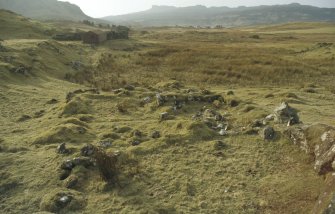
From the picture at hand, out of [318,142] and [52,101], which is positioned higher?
[318,142]

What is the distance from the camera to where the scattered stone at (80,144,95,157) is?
1600 cm

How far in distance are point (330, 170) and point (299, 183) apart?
115 cm

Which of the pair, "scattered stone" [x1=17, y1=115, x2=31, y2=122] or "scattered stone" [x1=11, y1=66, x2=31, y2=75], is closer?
"scattered stone" [x1=17, y1=115, x2=31, y2=122]

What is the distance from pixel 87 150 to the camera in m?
16.1

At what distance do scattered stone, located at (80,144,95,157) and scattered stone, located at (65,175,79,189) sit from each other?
1.82 meters

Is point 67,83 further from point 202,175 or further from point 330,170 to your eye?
point 330,170

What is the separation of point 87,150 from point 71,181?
7.31 feet

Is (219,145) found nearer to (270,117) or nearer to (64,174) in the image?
(270,117)

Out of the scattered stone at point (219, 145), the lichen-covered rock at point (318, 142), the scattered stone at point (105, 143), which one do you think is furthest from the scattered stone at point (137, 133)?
the lichen-covered rock at point (318, 142)

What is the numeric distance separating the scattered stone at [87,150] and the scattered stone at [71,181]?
1820mm

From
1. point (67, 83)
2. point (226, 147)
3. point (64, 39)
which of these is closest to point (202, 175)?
point (226, 147)

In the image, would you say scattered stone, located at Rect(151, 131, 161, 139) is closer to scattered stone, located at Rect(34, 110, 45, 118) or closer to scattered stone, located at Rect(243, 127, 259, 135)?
scattered stone, located at Rect(243, 127, 259, 135)

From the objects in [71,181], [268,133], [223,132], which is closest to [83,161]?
[71,181]

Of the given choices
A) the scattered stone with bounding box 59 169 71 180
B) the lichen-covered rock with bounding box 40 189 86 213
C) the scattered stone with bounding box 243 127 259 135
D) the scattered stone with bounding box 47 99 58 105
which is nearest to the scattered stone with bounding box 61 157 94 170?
the scattered stone with bounding box 59 169 71 180
